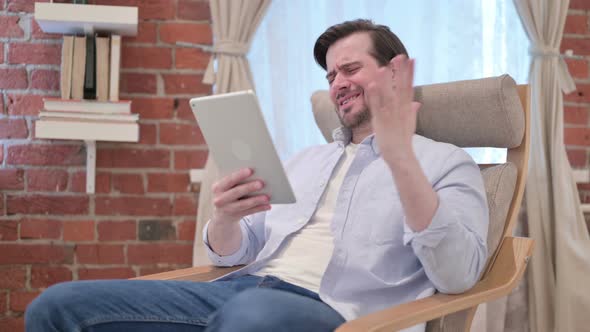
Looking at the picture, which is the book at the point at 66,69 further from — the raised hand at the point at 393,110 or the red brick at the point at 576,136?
the red brick at the point at 576,136

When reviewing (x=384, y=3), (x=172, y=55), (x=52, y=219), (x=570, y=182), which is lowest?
(x=52, y=219)

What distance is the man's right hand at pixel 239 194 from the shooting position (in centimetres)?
121

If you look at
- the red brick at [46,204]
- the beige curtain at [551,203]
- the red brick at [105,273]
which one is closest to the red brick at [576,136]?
the beige curtain at [551,203]

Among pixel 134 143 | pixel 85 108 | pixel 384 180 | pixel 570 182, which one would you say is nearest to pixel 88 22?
pixel 85 108

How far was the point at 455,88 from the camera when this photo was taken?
5.12ft

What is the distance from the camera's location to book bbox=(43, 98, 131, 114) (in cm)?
204

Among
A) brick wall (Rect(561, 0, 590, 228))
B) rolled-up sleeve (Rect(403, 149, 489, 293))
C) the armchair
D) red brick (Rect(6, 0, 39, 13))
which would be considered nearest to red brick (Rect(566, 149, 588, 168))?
brick wall (Rect(561, 0, 590, 228))

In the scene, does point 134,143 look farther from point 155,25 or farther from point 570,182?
point 570,182

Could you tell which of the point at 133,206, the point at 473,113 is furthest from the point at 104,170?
the point at 473,113

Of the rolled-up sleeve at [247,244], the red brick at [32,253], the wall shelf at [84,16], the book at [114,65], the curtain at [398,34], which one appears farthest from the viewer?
the curtain at [398,34]

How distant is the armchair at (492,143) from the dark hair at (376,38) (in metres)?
0.12

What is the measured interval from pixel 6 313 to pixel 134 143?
2.39 ft

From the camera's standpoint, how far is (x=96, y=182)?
2.24 metres

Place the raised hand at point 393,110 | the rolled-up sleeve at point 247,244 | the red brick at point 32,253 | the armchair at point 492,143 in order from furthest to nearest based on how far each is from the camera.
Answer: the red brick at point 32,253, the rolled-up sleeve at point 247,244, the armchair at point 492,143, the raised hand at point 393,110
